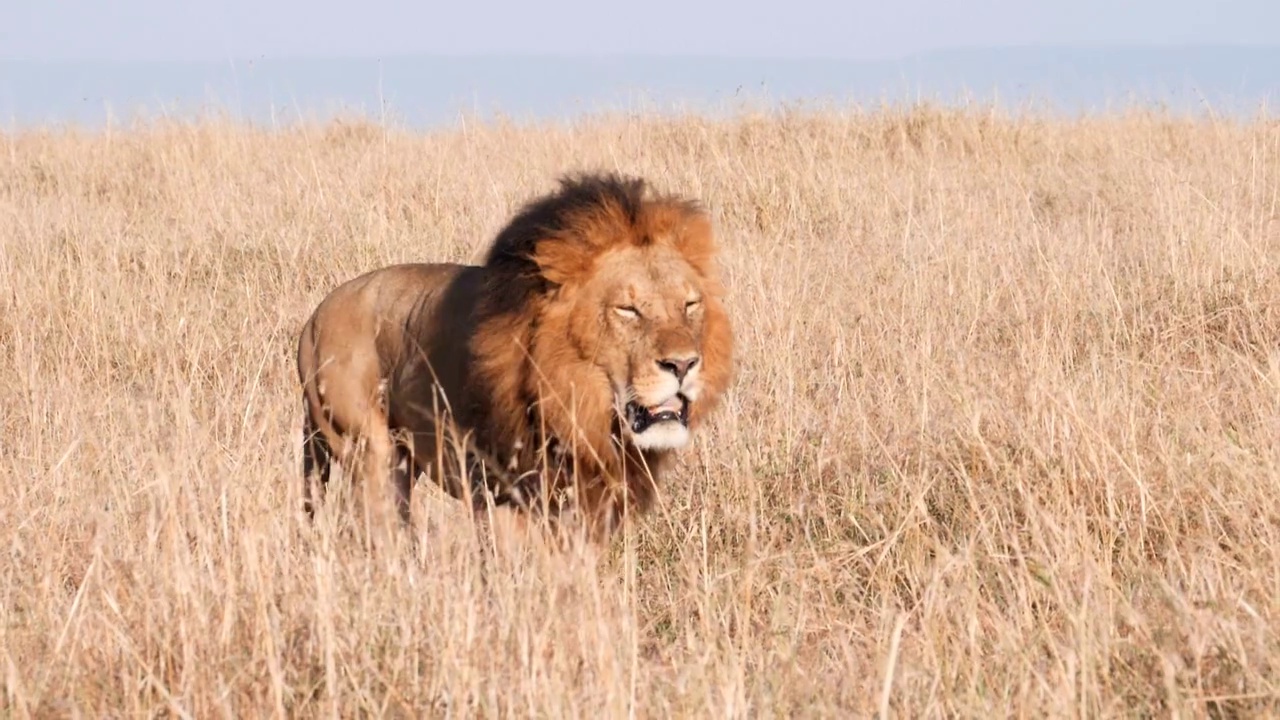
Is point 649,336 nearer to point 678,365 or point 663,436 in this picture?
point 678,365

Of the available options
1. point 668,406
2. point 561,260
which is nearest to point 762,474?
point 668,406

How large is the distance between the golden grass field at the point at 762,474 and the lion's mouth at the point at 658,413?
0.29m

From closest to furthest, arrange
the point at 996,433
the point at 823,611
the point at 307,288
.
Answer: the point at 823,611 < the point at 996,433 < the point at 307,288

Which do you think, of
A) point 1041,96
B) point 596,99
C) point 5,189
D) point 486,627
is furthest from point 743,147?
point 486,627

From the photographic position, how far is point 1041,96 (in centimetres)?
1146

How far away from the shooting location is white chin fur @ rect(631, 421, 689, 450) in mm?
3580

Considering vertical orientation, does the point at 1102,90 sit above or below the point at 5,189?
above

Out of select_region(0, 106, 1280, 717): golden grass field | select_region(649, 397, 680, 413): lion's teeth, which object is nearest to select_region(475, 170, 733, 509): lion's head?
select_region(649, 397, 680, 413): lion's teeth

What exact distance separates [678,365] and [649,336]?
110 millimetres

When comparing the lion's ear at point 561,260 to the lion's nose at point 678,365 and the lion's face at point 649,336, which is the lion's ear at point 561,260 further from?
the lion's nose at point 678,365

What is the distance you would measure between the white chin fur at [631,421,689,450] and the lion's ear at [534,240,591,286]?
0.41m

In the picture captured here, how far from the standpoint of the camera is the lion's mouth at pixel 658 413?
3600 millimetres

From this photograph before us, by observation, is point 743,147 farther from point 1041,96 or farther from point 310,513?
point 310,513

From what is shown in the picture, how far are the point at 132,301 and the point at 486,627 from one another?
4213mm
